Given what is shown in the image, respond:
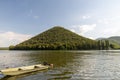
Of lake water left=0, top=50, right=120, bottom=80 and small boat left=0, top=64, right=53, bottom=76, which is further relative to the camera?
lake water left=0, top=50, right=120, bottom=80

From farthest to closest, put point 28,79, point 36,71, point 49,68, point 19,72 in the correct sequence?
point 49,68 < point 36,71 < point 19,72 < point 28,79

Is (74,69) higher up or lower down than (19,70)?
lower down

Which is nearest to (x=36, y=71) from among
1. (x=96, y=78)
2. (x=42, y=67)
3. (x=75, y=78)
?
(x=42, y=67)

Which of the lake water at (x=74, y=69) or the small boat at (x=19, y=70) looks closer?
the small boat at (x=19, y=70)

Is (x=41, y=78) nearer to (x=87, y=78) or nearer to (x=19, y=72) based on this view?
(x=19, y=72)

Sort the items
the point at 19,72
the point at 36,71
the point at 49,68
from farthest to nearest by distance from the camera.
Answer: the point at 49,68
the point at 36,71
the point at 19,72

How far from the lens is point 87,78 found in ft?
117

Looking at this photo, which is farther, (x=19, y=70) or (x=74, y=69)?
(x=74, y=69)

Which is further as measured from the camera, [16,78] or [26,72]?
[26,72]

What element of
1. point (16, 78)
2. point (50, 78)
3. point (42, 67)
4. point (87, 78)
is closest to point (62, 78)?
point (50, 78)

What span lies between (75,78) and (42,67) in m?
13.2

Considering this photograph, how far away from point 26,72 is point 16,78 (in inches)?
196

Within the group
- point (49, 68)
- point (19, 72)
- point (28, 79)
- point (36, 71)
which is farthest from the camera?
point (49, 68)

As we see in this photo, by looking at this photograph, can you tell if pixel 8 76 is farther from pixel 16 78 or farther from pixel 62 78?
pixel 62 78
